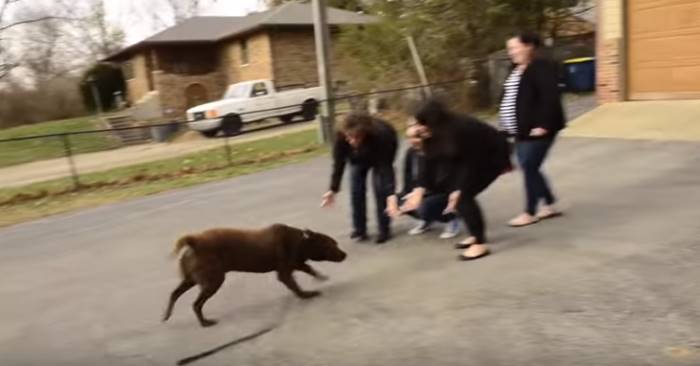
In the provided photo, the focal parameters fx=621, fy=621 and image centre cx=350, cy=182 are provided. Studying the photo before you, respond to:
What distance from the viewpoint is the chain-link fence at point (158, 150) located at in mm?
13062

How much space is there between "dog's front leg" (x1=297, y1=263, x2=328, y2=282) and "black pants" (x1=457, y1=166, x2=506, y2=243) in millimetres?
1212

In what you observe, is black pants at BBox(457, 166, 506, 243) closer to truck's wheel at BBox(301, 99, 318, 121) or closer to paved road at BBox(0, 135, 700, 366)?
paved road at BBox(0, 135, 700, 366)

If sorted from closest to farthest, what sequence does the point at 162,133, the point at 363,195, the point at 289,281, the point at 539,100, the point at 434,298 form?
the point at 434,298 → the point at 289,281 → the point at 539,100 → the point at 363,195 → the point at 162,133

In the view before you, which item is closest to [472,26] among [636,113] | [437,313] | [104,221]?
[636,113]

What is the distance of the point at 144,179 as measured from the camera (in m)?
12.7

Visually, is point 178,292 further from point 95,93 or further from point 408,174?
point 95,93

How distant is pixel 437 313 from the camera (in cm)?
407

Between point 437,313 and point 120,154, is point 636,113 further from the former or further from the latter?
point 120,154

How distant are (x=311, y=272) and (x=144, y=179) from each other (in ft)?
28.8

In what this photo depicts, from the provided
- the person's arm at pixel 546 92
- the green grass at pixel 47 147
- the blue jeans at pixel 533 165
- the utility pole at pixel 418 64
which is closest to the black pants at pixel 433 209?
the blue jeans at pixel 533 165

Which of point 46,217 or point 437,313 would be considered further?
point 46,217

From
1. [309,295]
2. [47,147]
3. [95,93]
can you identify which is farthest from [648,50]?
[95,93]

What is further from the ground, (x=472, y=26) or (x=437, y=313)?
(x=472, y=26)

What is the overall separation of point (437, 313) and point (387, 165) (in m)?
1.89
